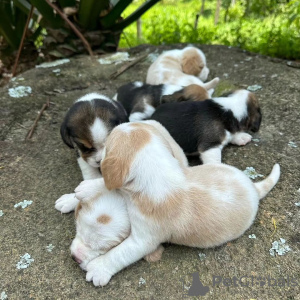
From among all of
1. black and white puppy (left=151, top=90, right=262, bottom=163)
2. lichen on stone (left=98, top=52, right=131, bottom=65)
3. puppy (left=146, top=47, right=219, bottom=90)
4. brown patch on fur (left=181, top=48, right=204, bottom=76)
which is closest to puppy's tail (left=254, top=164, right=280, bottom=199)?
black and white puppy (left=151, top=90, right=262, bottom=163)

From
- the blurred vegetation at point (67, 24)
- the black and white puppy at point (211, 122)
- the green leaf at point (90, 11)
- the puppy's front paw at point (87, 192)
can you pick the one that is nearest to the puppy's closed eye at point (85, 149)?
the puppy's front paw at point (87, 192)

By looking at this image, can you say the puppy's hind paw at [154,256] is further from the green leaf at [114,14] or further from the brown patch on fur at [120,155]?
the green leaf at [114,14]

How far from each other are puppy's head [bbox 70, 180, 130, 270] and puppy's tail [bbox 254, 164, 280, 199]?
1089 mm

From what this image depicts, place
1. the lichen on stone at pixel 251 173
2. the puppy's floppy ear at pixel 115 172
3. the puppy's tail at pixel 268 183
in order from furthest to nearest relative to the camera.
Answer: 1. the lichen on stone at pixel 251 173
2. the puppy's tail at pixel 268 183
3. the puppy's floppy ear at pixel 115 172

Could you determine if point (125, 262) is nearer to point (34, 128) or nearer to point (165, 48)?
point (34, 128)

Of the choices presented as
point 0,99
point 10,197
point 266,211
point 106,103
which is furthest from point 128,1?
point 266,211

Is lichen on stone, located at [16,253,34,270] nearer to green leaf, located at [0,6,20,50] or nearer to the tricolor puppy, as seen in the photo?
the tricolor puppy

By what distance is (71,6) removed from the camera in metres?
5.18

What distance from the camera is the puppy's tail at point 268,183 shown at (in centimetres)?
251

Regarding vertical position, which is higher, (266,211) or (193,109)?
(193,109)

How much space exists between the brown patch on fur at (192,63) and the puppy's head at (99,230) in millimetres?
3001

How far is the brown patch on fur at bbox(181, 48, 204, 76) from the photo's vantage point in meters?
4.66

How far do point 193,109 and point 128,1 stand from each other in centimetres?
307

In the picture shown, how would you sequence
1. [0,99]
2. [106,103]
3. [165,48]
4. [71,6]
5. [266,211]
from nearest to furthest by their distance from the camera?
1. [266,211]
2. [106,103]
3. [0,99]
4. [71,6]
5. [165,48]
